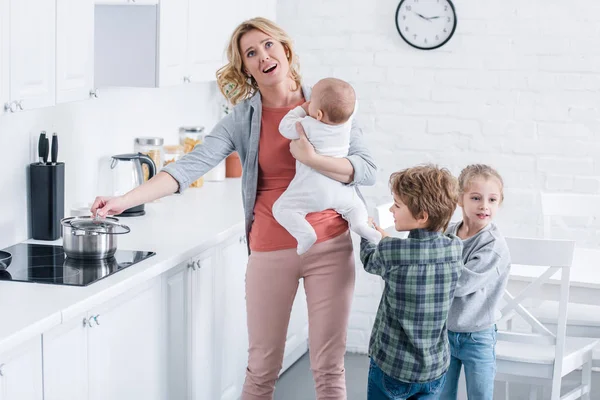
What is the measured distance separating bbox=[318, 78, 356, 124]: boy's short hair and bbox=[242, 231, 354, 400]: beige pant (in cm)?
41

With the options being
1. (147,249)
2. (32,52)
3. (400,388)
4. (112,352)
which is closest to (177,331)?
(147,249)

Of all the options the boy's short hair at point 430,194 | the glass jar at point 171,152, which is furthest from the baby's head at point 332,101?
the glass jar at point 171,152

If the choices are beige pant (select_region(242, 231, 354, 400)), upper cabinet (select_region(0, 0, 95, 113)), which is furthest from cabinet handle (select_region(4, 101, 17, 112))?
beige pant (select_region(242, 231, 354, 400))

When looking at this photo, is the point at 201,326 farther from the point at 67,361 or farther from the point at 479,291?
the point at 479,291

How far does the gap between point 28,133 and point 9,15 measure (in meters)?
0.74

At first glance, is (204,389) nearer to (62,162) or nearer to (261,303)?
(261,303)

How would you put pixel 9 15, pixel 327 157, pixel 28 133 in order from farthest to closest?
pixel 28 133 → pixel 327 157 → pixel 9 15

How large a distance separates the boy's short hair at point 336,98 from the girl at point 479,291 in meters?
0.48

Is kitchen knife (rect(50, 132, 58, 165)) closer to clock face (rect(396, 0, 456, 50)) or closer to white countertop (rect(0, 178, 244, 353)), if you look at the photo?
white countertop (rect(0, 178, 244, 353))

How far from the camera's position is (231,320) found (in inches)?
131

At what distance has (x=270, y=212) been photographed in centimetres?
269

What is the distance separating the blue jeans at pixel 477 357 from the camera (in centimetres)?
263

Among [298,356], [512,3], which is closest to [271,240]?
[298,356]

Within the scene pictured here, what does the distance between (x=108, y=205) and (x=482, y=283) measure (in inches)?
42.6
